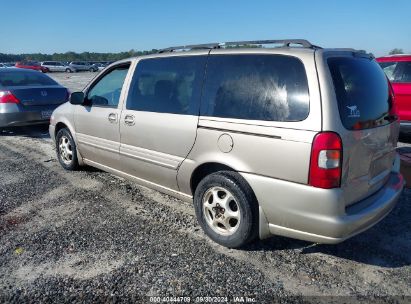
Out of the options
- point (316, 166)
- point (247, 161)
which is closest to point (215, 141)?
point (247, 161)

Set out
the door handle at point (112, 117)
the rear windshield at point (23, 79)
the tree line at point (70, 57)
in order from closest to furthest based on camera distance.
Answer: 1. the door handle at point (112, 117)
2. the rear windshield at point (23, 79)
3. the tree line at point (70, 57)

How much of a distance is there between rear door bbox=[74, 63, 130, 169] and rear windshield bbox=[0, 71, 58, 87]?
3.82 meters

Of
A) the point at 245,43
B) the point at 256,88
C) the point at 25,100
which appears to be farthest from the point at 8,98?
the point at 256,88

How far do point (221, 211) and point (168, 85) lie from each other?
4.73 ft

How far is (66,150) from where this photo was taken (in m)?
5.68

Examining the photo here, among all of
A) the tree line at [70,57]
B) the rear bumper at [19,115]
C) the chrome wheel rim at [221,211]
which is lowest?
the chrome wheel rim at [221,211]

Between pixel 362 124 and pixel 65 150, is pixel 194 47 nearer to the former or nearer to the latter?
pixel 362 124

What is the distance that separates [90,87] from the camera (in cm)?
503

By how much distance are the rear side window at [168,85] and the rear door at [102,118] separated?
31 centimetres

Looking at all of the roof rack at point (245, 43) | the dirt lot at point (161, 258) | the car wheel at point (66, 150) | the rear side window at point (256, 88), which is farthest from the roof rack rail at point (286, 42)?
the car wheel at point (66, 150)

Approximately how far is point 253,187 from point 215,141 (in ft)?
1.80

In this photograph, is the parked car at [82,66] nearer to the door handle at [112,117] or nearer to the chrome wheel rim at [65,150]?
the chrome wheel rim at [65,150]

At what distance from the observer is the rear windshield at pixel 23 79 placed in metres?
8.14

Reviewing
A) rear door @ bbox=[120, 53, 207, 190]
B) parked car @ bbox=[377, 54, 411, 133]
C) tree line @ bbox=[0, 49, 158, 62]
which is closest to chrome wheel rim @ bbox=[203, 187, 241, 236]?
rear door @ bbox=[120, 53, 207, 190]
